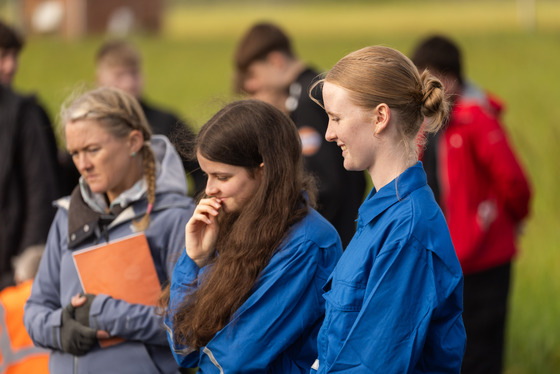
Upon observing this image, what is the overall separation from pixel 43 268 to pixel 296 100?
73.7 inches

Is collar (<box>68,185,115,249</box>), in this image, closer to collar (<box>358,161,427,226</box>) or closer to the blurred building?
collar (<box>358,161,427,226</box>)

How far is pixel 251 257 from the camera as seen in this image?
93.7 inches

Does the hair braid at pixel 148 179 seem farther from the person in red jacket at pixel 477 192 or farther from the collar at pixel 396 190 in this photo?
the person in red jacket at pixel 477 192

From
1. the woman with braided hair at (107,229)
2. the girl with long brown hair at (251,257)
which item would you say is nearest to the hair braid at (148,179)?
the woman with braided hair at (107,229)

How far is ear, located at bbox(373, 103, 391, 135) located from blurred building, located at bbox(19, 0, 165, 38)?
31204 mm

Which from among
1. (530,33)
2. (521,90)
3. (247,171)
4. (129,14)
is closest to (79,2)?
(129,14)

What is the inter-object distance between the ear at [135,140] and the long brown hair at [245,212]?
1.72 ft

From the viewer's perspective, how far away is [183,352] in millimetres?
2512

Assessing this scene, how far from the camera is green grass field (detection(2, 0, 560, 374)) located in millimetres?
5633

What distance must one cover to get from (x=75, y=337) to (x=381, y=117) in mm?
1357

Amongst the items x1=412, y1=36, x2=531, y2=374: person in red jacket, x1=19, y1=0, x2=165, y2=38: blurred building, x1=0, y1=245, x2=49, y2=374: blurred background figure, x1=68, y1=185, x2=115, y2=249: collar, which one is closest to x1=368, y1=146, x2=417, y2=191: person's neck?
x1=68, y1=185, x2=115, y2=249: collar

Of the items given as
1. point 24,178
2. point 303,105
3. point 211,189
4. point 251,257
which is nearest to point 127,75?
point 24,178

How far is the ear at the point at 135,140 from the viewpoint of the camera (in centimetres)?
296

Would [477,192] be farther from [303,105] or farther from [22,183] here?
[22,183]
